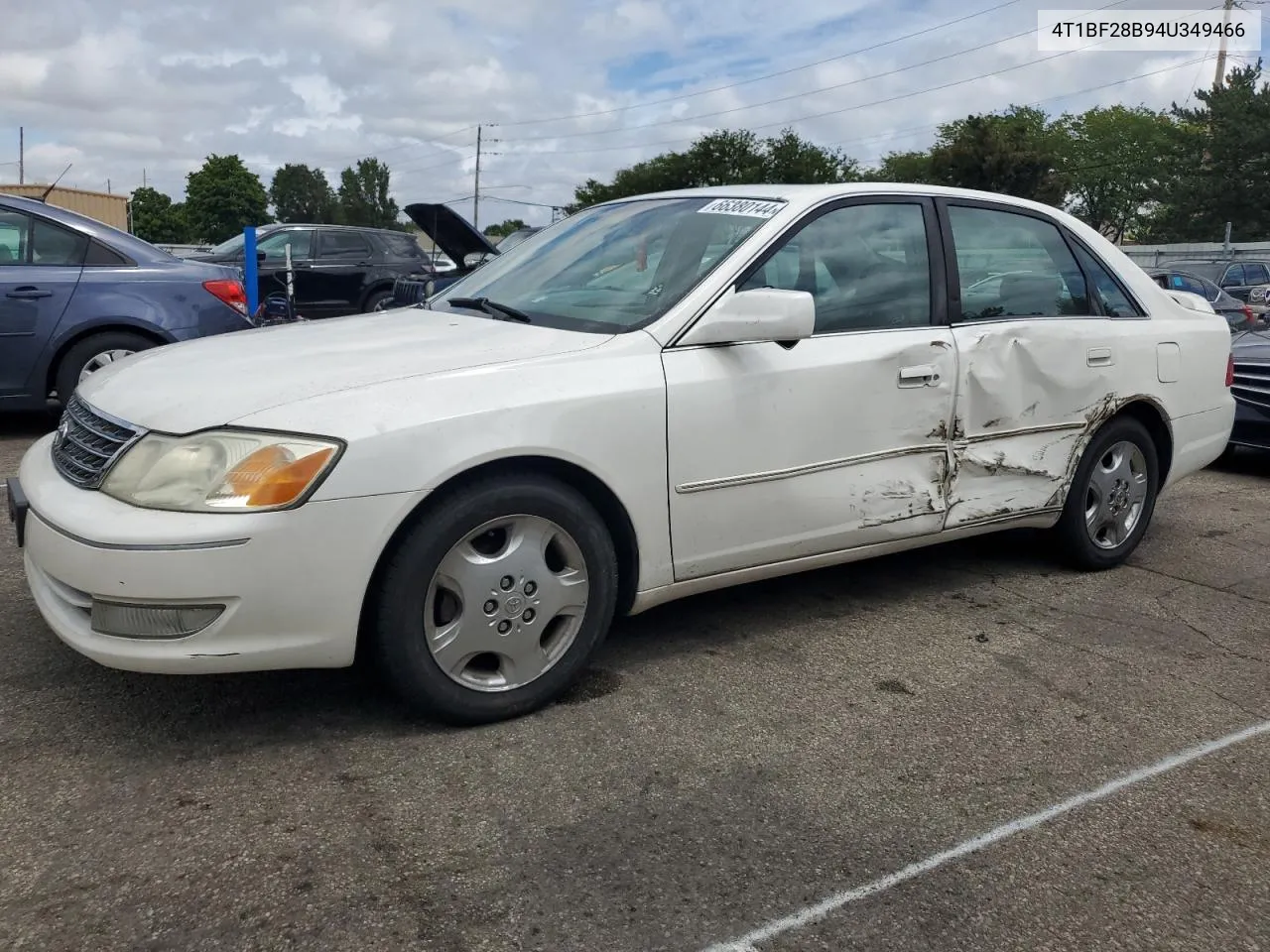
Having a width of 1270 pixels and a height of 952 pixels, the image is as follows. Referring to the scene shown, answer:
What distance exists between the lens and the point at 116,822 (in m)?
2.53

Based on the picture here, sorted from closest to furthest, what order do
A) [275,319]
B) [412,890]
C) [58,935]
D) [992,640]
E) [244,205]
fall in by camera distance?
[58,935]
[412,890]
[992,640]
[275,319]
[244,205]

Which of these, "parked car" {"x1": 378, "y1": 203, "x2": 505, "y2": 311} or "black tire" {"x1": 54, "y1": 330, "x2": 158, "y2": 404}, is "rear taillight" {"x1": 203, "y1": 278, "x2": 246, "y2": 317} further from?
"parked car" {"x1": 378, "y1": 203, "x2": 505, "y2": 311}

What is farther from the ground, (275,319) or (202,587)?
(275,319)

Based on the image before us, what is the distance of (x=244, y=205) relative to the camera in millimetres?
79375

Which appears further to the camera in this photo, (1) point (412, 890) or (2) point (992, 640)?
(2) point (992, 640)

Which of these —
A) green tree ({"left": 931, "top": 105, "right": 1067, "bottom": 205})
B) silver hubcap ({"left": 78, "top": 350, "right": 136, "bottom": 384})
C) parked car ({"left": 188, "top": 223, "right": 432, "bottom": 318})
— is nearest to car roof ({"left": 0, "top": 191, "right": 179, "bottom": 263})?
silver hubcap ({"left": 78, "top": 350, "right": 136, "bottom": 384})

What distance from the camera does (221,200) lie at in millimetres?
78438

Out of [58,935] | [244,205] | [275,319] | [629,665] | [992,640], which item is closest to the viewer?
[58,935]

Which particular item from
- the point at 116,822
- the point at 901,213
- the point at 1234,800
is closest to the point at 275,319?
the point at 901,213

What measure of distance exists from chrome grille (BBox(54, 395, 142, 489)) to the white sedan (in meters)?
0.01

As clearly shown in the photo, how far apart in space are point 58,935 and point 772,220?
2.78 m

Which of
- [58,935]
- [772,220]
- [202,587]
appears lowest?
[58,935]

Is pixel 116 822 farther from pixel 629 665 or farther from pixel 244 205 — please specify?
pixel 244 205

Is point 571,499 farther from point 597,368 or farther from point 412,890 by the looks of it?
point 412,890
